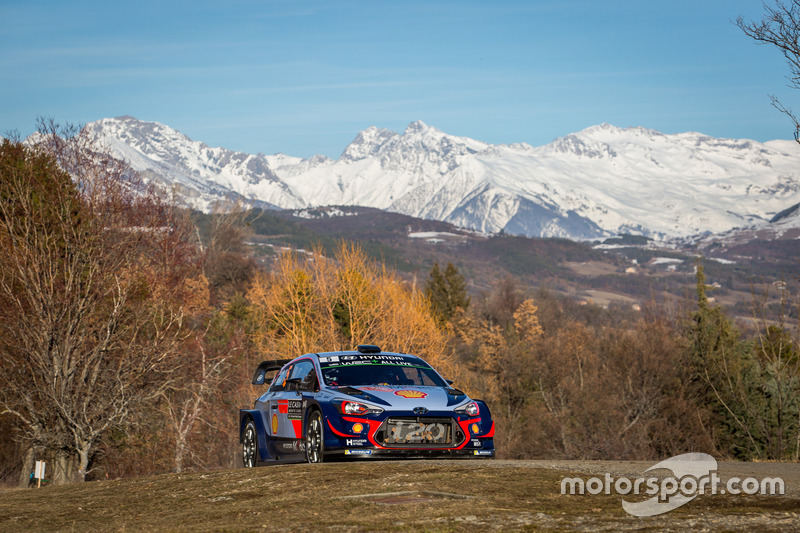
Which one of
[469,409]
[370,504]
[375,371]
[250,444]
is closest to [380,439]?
[469,409]

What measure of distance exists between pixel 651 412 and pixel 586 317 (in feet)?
351

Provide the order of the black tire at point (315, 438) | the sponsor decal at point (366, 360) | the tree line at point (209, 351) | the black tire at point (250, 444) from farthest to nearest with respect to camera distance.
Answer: the tree line at point (209, 351) → the black tire at point (250, 444) → the sponsor decal at point (366, 360) → the black tire at point (315, 438)

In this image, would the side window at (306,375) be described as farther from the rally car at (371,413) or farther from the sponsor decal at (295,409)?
the sponsor decal at (295,409)

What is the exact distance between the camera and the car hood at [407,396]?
43.2 feet

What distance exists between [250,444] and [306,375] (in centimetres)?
209

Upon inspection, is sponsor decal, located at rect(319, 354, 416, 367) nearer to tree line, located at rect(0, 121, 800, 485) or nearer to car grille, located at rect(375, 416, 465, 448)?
car grille, located at rect(375, 416, 465, 448)

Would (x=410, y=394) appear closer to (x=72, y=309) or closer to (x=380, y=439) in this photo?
(x=380, y=439)

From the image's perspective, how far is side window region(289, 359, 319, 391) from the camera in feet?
46.6

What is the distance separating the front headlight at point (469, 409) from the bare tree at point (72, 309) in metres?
12.4

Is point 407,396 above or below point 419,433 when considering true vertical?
above

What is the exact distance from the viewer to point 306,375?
48.9ft

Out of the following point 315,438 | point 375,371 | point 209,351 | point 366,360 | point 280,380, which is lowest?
point 315,438

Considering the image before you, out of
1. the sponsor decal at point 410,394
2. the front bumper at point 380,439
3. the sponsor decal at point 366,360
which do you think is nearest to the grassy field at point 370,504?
the front bumper at point 380,439

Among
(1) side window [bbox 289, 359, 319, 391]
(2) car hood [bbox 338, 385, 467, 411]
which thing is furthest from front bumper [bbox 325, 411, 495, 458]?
(1) side window [bbox 289, 359, 319, 391]
